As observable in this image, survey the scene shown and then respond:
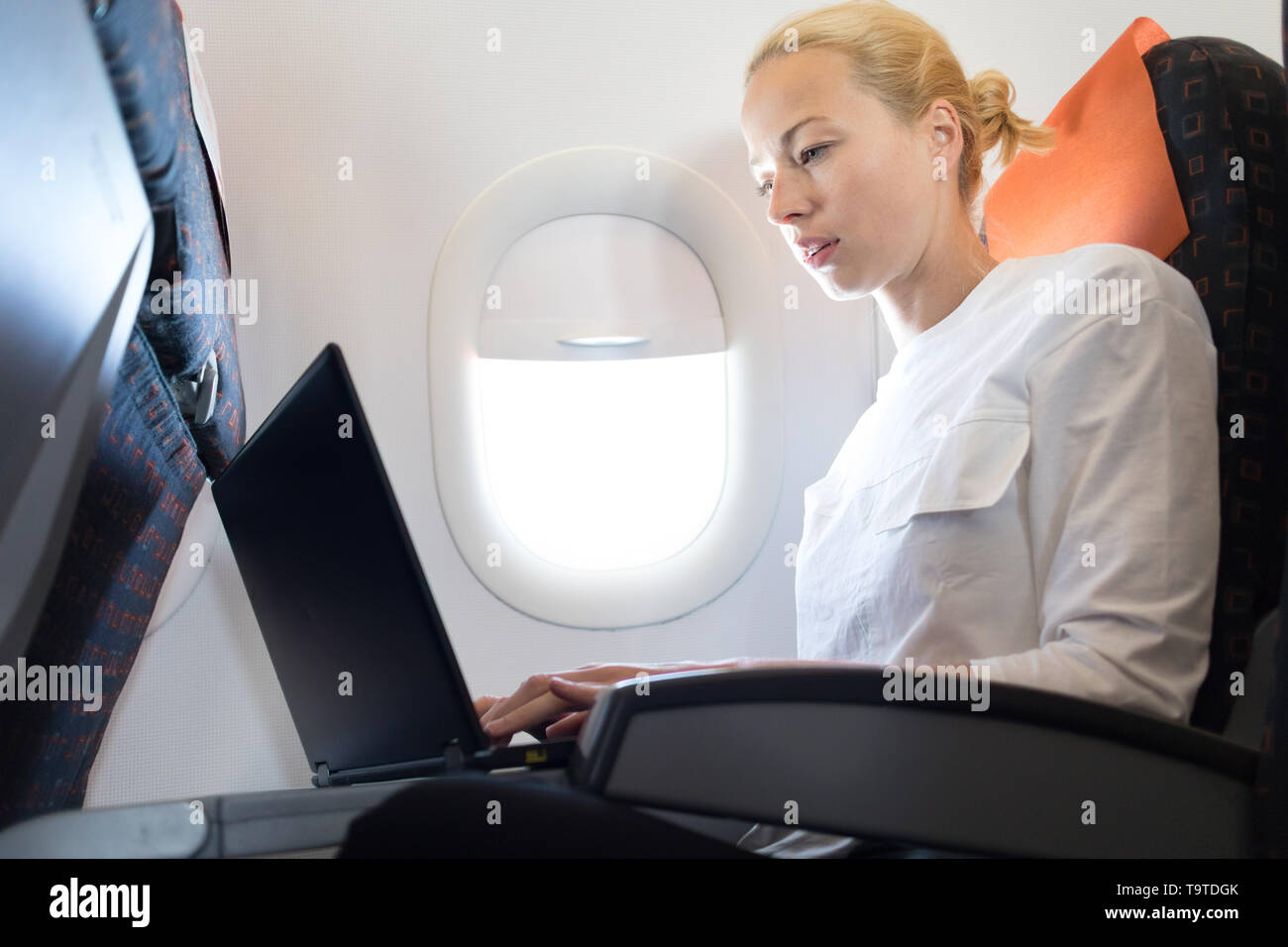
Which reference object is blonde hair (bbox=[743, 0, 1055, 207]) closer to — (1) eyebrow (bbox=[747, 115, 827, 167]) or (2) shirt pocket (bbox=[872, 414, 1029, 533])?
(1) eyebrow (bbox=[747, 115, 827, 167])

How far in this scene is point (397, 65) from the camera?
72.2 inches

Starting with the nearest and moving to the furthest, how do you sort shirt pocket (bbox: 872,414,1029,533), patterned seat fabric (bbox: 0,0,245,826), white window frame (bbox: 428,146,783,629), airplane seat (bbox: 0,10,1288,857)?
airplane seat (bbox: 0,10,1288,857)
patterned seat fabric (bbox: 0,0,245,826)
shirt pocket (bbox: 872,414,1029,533)
white window frame (bbox: 428,146,783,629)

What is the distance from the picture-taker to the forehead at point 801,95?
1.38 meters

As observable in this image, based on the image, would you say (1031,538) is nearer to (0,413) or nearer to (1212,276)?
(1212,276)

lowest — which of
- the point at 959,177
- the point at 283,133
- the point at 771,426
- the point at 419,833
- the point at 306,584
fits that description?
the point at 419,833

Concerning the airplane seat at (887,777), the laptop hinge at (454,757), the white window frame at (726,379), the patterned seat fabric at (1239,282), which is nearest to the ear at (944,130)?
the patterned seat fabric at (1239,282)

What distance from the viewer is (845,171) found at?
138cm

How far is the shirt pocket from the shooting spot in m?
1.06

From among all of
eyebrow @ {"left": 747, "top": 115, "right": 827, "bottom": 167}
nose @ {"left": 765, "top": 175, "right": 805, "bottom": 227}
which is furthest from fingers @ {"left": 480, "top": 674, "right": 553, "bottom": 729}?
eyebrow @ {"left": 747, "top": 115, "right": 827, "bottom": 167}

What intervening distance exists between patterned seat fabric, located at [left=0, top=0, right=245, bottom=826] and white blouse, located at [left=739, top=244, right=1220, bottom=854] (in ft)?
2.49

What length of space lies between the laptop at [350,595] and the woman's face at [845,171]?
0.77 m

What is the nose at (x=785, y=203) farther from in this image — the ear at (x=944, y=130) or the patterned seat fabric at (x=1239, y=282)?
the patterned seat fabric at (x=1239, y=282)
